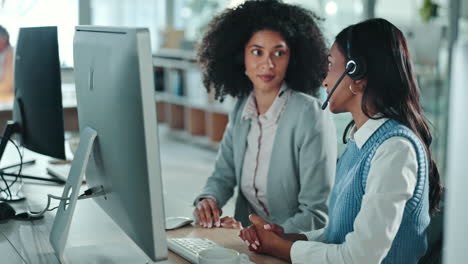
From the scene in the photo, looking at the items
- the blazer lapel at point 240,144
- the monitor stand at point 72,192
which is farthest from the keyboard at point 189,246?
the blazer lapel at point 240,144

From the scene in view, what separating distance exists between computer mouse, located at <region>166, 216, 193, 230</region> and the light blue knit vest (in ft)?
1.39

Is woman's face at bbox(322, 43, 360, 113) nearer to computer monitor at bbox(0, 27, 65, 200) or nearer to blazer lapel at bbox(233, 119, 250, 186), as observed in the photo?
blazer lapel at bbox(233, 119, 250, 186)

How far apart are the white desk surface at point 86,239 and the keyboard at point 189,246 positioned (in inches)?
0.6

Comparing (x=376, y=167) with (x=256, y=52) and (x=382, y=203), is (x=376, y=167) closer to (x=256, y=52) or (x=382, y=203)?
(x=382, y=203)

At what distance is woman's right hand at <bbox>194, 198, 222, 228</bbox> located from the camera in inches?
65.5

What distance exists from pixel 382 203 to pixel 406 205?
99 mm

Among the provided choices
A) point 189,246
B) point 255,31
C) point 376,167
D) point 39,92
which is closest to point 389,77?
point 376,167

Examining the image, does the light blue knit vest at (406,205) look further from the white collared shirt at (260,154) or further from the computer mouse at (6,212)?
the computer mouse at (6,212)

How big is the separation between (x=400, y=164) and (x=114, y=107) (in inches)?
22.7

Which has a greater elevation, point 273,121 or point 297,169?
point 273,121

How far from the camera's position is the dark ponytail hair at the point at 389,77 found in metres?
1.32

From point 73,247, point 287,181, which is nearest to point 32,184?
point 73,247

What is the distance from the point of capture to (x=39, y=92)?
1765 millimetres

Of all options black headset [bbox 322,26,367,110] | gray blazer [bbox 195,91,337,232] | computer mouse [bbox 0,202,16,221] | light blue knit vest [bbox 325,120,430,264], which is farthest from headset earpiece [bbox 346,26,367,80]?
computer mouse [bbox 0,202,16,221]
